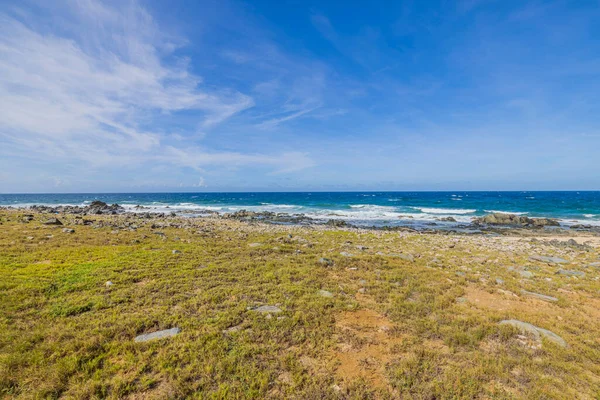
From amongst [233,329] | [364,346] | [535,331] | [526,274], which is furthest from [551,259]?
[233,329]

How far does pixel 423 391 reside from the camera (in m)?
3.59

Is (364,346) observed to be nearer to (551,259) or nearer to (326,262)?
(326,262)

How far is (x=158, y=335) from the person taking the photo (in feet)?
15.4

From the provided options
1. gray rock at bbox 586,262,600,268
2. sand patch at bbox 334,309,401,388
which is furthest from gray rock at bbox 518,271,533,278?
sand patch at bbox 334,309,401,388

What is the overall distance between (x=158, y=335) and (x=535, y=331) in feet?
24.0

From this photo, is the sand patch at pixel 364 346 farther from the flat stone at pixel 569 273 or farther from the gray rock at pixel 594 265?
the gray rock at pixel 594 265

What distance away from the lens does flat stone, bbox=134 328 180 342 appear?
180 inches

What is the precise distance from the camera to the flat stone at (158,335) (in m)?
4.57

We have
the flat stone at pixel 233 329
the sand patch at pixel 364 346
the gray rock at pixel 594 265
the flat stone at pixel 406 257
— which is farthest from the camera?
the flat stone at pixel 406 257

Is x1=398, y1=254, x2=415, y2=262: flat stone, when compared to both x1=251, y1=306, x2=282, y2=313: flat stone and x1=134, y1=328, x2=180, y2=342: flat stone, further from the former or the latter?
x1=134, y1=328, x2=180, y2=342: flat stone

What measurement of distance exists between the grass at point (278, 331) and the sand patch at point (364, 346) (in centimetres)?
3

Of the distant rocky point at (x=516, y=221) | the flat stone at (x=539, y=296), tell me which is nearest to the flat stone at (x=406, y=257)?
the flat stone at (x=539, y=296)

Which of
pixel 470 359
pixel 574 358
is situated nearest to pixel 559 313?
pixel 574 358

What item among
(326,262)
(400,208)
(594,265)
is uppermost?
(326,262)
